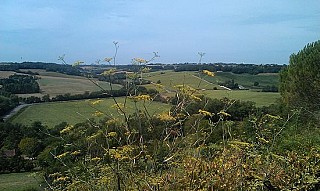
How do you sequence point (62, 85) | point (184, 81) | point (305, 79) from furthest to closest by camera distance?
point (62, 85) < point (305, 79) < point (184, 81)

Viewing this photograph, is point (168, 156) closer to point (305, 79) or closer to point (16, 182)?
point (305, 79)

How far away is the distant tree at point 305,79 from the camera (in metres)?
18.9

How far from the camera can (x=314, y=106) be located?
19.4 metres

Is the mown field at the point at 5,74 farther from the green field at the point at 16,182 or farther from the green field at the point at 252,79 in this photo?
the green field at the point at 252,79

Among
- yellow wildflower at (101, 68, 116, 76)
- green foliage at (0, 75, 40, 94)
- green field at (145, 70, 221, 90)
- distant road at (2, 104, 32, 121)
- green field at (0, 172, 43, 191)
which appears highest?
yellow wildflower at (101, 68, 116, 76)

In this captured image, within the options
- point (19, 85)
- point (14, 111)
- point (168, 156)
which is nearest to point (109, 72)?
point (168, 156)

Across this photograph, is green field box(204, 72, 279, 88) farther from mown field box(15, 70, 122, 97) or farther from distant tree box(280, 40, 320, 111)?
distant tree box(280, 40, 320, 111)

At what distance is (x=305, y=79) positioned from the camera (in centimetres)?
1950

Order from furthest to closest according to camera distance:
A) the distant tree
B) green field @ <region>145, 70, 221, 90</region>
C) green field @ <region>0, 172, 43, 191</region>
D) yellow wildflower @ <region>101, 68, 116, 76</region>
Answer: green field @ <region>0, 172, 43, 191</region>
the distant tree
green field @ <region>145, 70, 221, 90</region>
yellow wildflower @ <region>101, 68, 116, 76</region>

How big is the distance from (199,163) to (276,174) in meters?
1.50

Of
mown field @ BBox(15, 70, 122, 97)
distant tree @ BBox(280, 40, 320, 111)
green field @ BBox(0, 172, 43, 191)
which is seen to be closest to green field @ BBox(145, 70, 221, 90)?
distant tree @ BBox(280, 40, 320, 111)

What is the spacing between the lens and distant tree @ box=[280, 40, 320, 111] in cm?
1892

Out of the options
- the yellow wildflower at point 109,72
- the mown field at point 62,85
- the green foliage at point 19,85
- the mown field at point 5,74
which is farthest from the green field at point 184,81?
the mown field at point 5,74

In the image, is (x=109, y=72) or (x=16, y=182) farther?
(x=16, y=182)
